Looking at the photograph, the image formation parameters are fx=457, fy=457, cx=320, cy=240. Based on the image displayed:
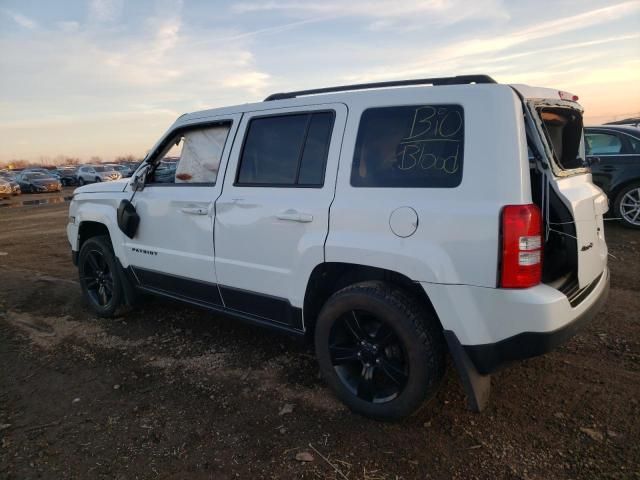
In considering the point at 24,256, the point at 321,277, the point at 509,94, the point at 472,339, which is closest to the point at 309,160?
the point at 321,277

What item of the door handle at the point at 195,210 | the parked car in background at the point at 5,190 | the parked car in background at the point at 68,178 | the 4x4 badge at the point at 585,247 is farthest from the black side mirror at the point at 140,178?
the parked car in background at the point at 68,178

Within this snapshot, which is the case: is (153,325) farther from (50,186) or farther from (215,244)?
(50,186)

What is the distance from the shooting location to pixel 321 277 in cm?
299

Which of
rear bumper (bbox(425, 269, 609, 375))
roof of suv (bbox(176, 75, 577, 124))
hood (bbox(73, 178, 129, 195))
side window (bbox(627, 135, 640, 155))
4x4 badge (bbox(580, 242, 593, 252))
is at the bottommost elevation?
rear bumper (bbox(425, 269, 609, 375))

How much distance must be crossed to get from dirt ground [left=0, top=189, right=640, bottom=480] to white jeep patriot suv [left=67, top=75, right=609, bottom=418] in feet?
1.04

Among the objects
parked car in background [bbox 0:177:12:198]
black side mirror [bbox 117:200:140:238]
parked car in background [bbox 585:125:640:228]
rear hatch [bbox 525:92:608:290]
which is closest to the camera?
rear hatch [bbox 525:92:608:290]

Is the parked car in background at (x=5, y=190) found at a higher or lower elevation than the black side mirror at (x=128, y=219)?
lower

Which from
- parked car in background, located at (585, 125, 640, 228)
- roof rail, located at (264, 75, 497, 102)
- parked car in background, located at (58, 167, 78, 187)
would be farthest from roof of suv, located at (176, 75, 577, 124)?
parked car in background, located at (58, 167, 78, 187)

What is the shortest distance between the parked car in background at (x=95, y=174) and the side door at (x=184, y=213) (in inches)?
1130

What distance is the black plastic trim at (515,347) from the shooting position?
2.26 metres

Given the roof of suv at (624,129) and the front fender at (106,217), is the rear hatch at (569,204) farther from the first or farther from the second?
the roof of suv at (624,129)

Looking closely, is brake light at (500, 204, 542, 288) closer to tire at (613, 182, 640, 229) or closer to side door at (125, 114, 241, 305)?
side door at (125, 114, 241, 305)

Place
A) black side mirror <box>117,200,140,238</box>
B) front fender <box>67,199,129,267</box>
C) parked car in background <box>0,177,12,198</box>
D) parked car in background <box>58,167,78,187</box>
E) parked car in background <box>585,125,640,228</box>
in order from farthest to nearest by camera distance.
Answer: parked car in background <box>58,167,78,187</box>, parked car in background <box>0,177,12,198</box>, parked car in background <box>585,125,640,228</box>, front fender <box>67,199,129,267</box>, black side mirror <box>117,200,140,238</box>

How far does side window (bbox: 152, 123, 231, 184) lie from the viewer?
3623mm
